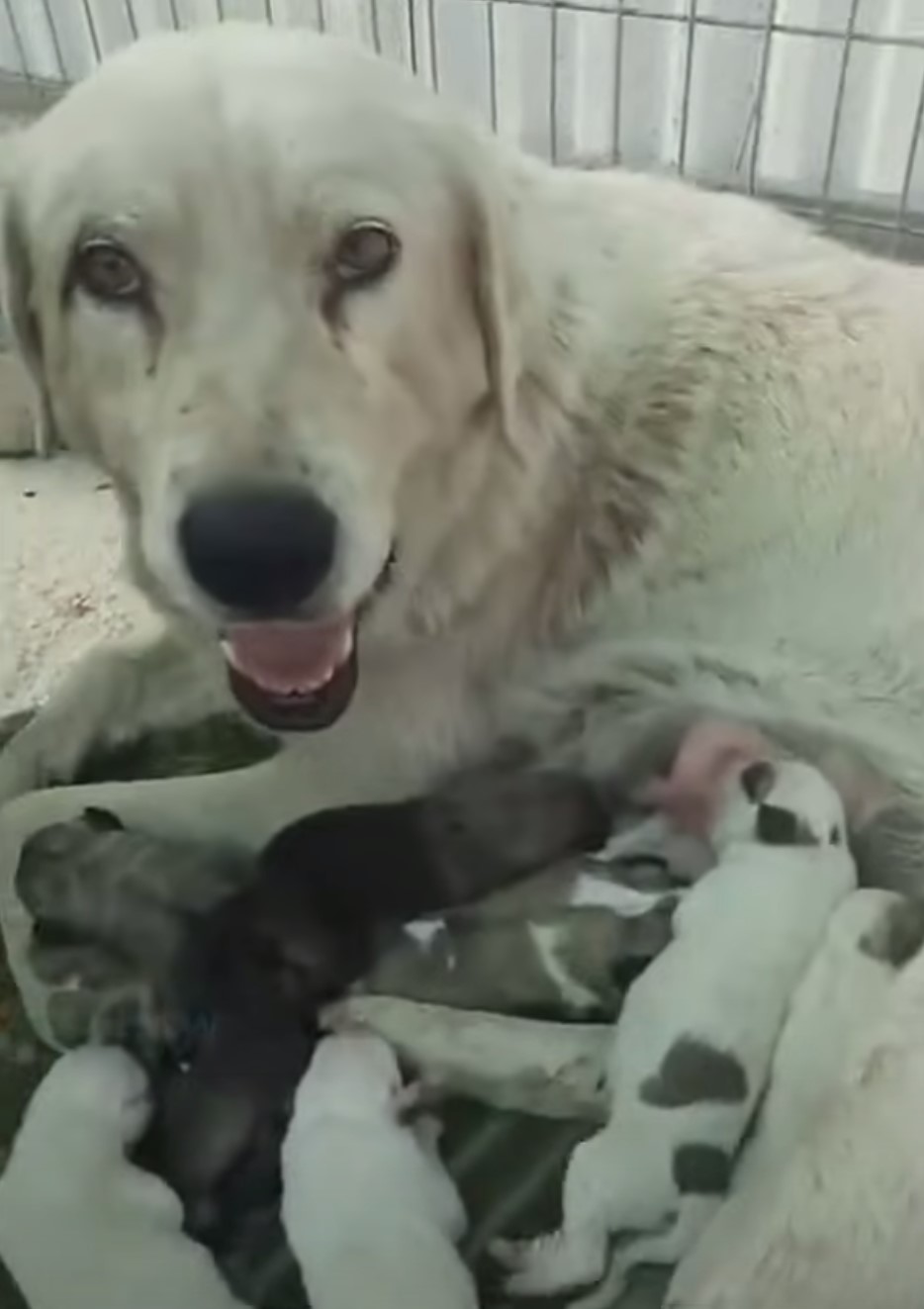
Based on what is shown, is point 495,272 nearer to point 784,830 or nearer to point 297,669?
point 297,669

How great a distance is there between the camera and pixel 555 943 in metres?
1.50

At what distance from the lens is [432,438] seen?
1.46 meters

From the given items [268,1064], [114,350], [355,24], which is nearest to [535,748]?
[268,1064]

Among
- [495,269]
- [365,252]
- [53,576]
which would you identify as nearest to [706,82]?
[53,576]

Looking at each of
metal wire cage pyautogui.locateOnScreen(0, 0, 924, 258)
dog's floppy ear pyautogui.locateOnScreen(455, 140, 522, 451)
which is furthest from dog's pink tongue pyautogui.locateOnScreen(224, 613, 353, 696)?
metal wire cage pyautogui.locateOnScreen(0, 0, 924, 258)

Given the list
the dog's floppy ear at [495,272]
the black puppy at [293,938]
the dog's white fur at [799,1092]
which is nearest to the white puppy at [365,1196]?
the black puppy at [293,938]

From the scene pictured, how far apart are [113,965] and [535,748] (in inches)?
16.9

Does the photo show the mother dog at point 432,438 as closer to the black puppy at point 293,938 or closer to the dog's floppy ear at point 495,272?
the dog's floppy ear at point 495,272

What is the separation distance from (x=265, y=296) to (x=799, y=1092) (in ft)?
2.25

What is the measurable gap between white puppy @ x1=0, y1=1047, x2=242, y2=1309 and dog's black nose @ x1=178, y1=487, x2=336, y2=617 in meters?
0.41

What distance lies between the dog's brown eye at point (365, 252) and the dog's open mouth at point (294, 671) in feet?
0.91

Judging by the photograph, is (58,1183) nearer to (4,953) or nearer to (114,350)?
(4,953)

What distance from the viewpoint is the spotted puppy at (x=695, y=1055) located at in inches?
52.5

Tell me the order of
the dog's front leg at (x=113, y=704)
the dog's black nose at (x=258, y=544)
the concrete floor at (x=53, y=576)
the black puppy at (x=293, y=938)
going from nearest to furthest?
the dog's black nose at (x=258, y=544) → the black puppy at (x=293, y=938) → the dog's front leg at (x=113, y=704) → the concrete floor at (x=53, y=576)
